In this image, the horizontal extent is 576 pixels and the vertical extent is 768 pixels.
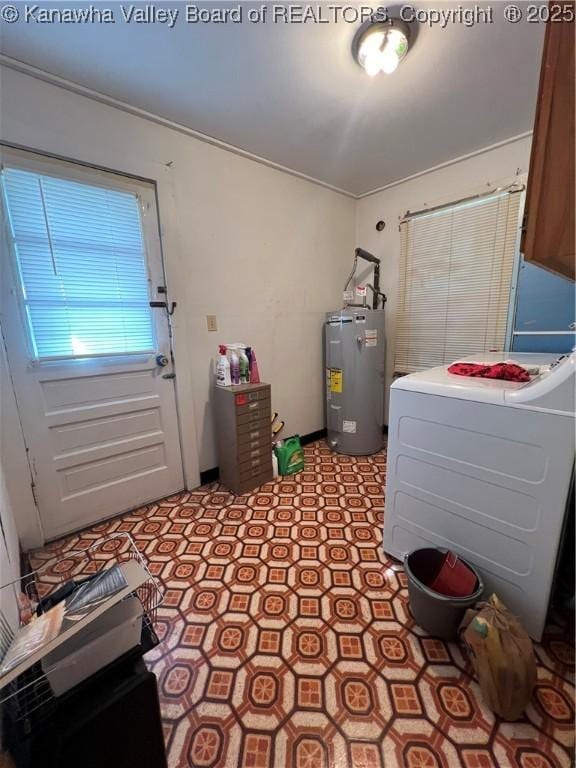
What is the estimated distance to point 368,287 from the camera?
3076 mm

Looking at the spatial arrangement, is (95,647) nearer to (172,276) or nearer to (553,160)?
(553,160)

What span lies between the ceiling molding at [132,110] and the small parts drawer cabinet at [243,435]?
173 cm

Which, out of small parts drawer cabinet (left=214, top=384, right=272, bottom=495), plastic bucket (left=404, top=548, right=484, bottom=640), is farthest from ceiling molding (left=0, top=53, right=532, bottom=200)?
plastic bucket (left=404, top=548, right=484, bottom=640)

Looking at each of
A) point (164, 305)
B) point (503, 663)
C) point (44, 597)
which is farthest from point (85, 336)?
point (503, 663)

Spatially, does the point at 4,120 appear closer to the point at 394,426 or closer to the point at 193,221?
the point at 193,221

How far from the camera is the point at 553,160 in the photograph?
826 millimetres

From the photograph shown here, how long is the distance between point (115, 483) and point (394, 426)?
5.89ft

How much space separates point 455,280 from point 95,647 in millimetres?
3025

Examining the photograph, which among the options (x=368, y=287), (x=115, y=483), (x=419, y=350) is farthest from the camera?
(x=368, y=287)

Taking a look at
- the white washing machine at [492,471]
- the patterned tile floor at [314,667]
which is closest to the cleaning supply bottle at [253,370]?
the patterned tile floor at [314,667]

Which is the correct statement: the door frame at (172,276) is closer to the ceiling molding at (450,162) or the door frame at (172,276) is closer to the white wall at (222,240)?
the white wall at (222,240)

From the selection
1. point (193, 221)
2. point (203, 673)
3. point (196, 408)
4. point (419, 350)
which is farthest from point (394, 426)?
point (193, 221)

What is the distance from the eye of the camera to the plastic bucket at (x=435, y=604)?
3.60 feet

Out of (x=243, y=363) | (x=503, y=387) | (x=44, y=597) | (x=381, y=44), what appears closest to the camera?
(x=44, y=597)
